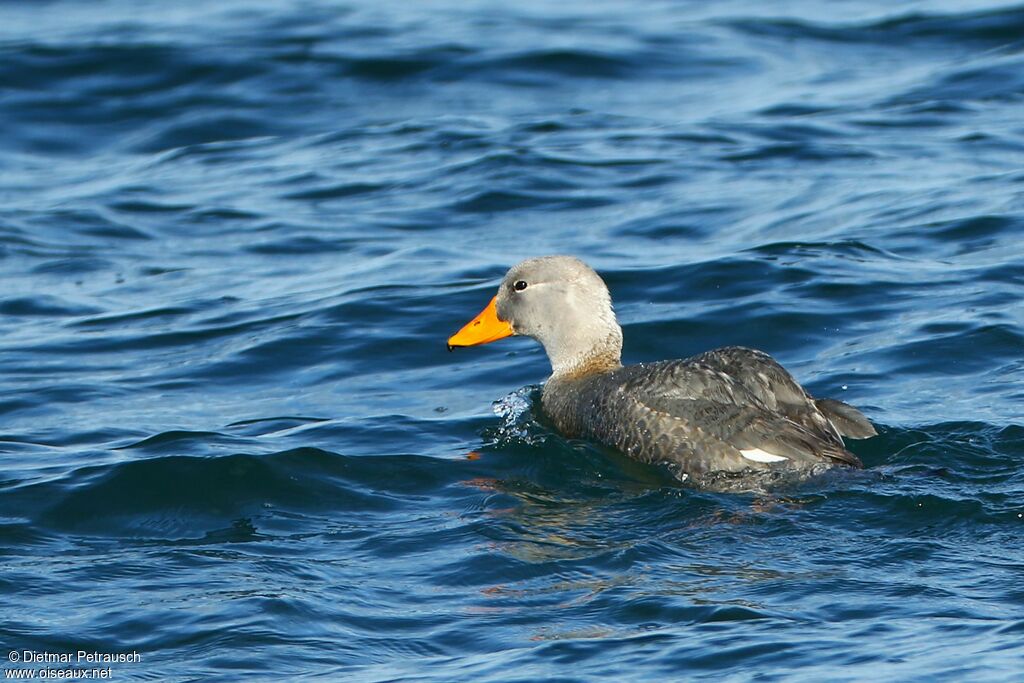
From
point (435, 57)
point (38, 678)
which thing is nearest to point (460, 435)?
point (38, 678)

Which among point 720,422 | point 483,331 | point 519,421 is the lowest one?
point 519,421

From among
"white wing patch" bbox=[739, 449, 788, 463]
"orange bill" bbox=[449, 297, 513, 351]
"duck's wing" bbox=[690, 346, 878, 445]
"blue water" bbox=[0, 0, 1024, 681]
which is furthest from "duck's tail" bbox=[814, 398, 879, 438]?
"orange bill" bbox=[449, 297, 513, 351]

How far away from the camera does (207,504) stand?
811 cm

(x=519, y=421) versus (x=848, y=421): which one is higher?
(x=848, y=421)

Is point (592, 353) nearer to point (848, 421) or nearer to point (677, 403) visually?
point (677, 403)

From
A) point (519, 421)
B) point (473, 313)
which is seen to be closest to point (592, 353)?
point (519, 421)

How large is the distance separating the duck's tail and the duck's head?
60.8 inches

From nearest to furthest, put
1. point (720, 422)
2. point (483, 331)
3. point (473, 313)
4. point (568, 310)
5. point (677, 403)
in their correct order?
point (720, 422)
point (677, 403)
point (568, 310)
point (483, 331)
point (473, 313)

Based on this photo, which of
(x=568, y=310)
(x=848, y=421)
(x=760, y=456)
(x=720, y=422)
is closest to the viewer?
(x=760, y=456)

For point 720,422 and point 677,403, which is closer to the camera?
point 720,422

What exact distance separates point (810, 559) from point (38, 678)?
10.2ft

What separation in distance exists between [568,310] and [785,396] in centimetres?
169

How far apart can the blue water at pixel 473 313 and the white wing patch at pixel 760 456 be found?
31cm

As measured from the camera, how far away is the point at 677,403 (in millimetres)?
8117
